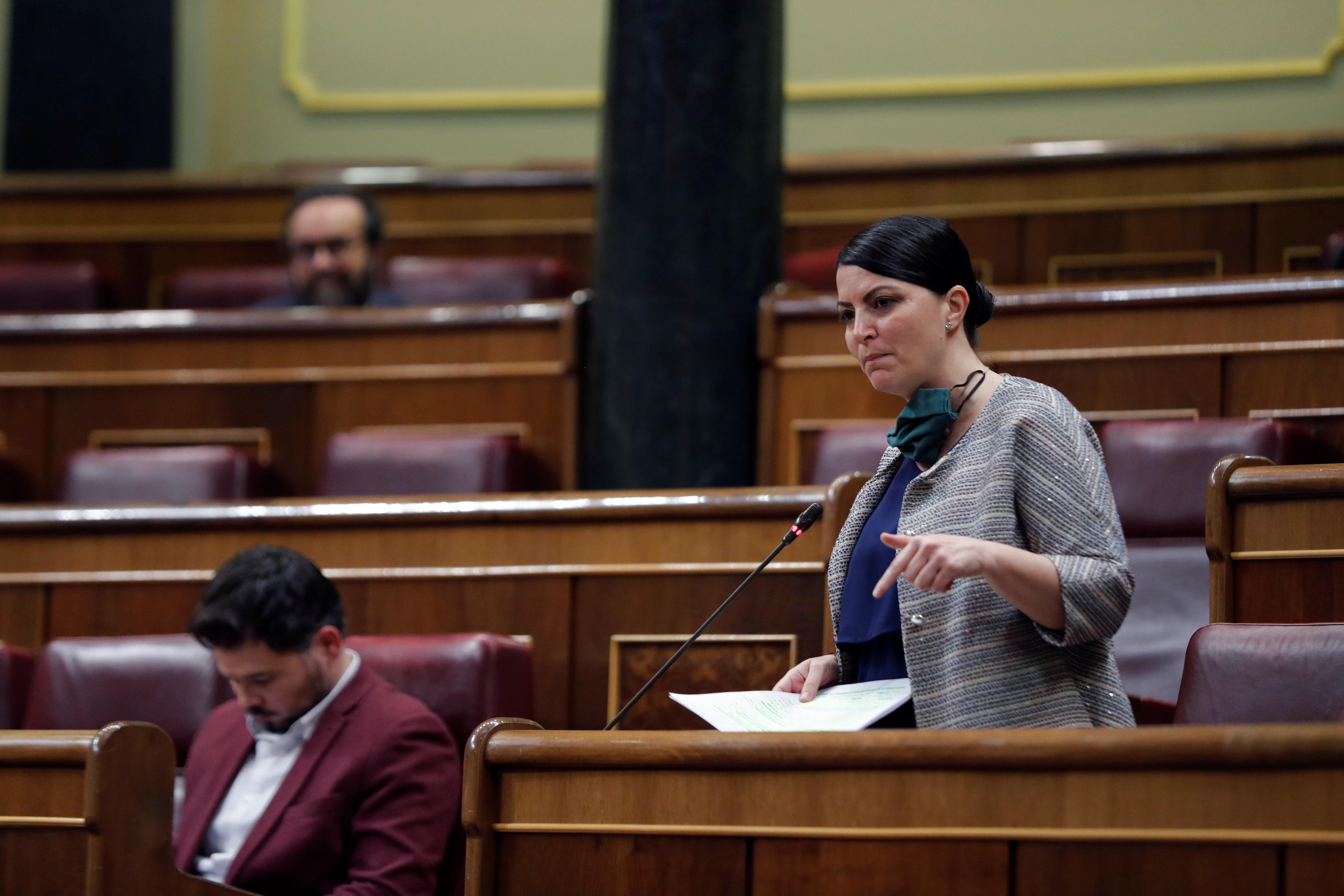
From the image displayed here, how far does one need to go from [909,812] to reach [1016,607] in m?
0.08

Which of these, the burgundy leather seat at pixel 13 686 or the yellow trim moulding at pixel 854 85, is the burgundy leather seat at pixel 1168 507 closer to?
the burgundy leather seat at pixel 13 686

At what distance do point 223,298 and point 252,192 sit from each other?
0.23m

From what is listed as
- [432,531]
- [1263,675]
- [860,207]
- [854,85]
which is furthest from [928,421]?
[854,85]

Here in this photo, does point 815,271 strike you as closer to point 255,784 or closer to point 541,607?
point 541,607

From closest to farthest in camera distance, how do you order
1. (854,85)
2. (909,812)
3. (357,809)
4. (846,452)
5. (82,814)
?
(909,812) → (82,814) → (357,809) → (846,452) → (854,85)

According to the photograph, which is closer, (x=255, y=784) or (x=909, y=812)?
(x=909, y=812)

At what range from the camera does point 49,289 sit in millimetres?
1398

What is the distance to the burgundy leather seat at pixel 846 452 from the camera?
0.89 m

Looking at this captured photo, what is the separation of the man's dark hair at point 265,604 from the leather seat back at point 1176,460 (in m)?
0.43

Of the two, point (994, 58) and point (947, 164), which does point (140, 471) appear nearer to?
point (947, 164)

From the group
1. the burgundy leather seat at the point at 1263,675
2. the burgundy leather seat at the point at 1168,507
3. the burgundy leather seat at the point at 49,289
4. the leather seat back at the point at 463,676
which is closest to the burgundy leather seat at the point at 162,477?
the leather seat back at the point at 463,676

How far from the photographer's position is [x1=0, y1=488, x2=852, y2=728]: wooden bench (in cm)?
80

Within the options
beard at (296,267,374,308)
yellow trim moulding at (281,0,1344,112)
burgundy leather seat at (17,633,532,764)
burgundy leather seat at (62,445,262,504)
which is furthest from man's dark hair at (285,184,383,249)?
yellow trim moulding at (281,0,1344,112)

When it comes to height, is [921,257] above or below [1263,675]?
above
